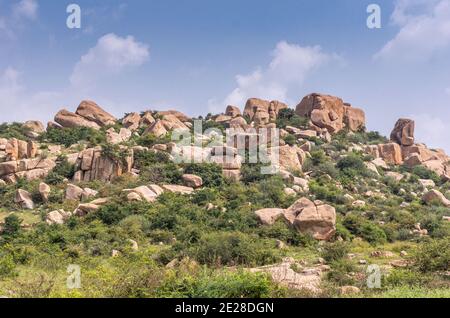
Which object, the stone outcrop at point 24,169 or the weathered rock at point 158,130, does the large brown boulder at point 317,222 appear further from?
the weathered rock at point 158,130

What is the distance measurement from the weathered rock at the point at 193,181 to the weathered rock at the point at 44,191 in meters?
7.13

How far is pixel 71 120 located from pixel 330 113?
23.3 meters

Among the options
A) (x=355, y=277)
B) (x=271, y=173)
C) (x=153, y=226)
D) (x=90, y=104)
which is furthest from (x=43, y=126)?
(x=355, y=277)

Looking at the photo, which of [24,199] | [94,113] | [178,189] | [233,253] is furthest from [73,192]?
[94,113]

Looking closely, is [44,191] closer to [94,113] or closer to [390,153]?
[94,113]

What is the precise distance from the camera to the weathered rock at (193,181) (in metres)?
25.0

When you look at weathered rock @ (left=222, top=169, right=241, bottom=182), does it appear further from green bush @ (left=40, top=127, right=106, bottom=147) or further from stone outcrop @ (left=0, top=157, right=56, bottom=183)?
stone outcrop @ (left=0, top=157, right=56, bottom=183)

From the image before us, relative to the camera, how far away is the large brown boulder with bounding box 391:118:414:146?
42.2m

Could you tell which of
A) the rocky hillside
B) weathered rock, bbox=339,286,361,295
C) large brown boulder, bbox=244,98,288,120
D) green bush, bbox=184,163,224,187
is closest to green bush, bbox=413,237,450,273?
the rocky hillside

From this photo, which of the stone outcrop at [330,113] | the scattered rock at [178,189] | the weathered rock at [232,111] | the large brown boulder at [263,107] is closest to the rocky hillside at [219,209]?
the scattered rock at [178,189]

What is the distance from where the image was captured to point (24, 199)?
2289 cm

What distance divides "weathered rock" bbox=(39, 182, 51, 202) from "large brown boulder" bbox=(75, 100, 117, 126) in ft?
50.2

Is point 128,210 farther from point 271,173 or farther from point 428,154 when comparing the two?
point 428,154

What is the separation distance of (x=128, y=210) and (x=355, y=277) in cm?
1191
